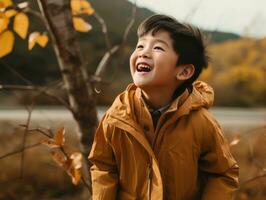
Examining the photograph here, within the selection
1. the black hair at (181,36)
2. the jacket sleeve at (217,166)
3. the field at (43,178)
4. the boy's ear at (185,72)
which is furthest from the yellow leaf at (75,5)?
the field at (43,178)

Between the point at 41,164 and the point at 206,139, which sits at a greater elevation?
the point at 206,139

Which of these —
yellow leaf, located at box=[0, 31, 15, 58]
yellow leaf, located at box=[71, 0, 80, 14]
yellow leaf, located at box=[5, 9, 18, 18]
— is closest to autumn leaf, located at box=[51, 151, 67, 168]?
yellow leaf, located at box=[0, 31, 15, 58]

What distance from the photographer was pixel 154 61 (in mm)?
1496

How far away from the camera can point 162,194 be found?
146 cm

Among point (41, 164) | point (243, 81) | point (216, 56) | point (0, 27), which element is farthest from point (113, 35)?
point (0, 27)

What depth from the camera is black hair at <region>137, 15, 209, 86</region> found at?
1517mm

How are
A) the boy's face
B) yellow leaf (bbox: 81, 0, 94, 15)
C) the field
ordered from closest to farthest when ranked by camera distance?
1. the boy's face
2. yellow leaf (bbox: 81, 0, 94, 15)
3. the field

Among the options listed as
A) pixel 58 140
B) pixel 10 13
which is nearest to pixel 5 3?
pixel 10 13

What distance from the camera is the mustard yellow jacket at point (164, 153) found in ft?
4.92

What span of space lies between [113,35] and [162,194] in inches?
403

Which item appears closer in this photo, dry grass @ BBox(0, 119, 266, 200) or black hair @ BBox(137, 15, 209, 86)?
black hair @ BBox(137, 15, 209, 86)

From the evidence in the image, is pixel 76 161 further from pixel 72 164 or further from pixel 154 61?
pixel 154 61

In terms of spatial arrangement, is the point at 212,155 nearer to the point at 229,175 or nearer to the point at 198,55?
the point at 229,175

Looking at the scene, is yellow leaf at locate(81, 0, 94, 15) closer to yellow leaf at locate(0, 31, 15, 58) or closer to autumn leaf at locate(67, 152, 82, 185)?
yellow leaf at locate(0, 31, 15, 58)
